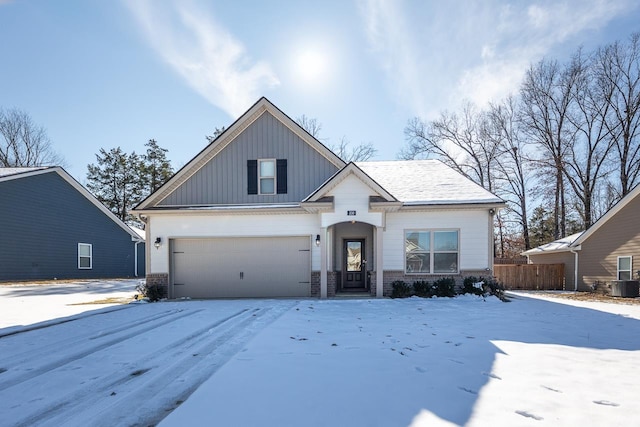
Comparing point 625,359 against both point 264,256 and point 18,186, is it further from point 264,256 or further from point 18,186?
point 18,186

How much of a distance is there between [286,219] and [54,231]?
1619 centimetres

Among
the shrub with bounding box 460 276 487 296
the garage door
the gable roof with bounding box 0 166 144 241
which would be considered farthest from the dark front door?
the gable roof with bounding box 0 166 144 241

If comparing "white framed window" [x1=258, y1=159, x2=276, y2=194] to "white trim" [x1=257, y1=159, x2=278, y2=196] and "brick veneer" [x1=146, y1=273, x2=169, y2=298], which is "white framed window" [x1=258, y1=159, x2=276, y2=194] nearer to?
"white trim" [x1=257, y1=159, x2=278, y2=196]

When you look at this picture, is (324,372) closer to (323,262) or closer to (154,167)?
(323,262)

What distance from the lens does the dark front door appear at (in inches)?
542

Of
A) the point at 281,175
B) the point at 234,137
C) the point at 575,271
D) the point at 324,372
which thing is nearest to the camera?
the point at 324,372

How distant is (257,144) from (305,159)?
6.25 feet

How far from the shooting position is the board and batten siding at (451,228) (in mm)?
11211

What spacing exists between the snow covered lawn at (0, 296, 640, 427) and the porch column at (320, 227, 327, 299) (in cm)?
352

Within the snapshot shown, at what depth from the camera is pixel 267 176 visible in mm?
12242

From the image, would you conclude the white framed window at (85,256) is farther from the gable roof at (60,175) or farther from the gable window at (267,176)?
the gable window at (267,176)

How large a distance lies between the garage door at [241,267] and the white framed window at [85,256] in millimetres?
13271

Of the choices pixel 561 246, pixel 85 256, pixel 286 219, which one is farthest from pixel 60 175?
pixel 561 246

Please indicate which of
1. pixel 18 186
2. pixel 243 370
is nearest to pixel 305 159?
pixel 243 370
